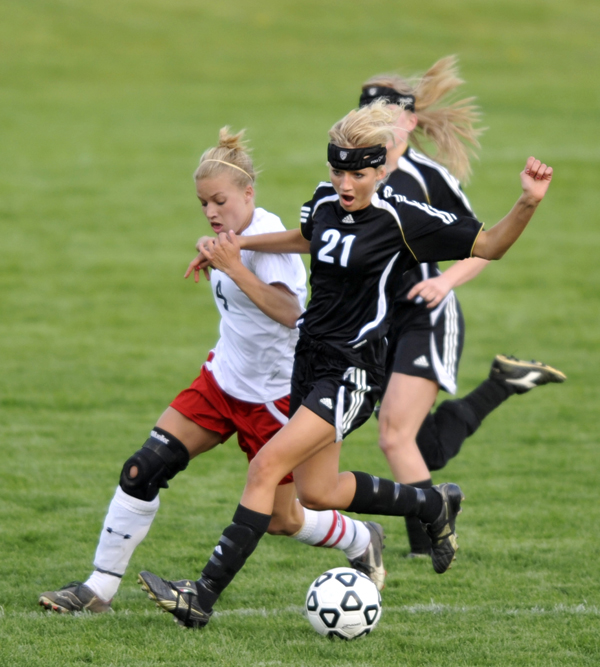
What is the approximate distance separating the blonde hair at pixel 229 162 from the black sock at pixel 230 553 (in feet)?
5.05

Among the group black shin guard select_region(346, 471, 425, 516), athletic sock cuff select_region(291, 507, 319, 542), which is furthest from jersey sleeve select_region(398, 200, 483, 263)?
athletic sock cuff select_region(291, 507, 319, 542)

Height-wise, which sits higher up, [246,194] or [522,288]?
[246,194]

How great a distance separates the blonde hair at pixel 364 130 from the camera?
4371 mm

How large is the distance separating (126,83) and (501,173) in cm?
1349

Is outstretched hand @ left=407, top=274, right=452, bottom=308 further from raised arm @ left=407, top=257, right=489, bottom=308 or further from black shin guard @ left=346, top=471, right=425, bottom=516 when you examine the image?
black shin guard @ left=346, top=471, right=425, bottom=516

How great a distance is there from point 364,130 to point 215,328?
8.47 meters

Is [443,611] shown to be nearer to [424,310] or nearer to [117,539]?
[117,539]

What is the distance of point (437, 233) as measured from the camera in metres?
4.43

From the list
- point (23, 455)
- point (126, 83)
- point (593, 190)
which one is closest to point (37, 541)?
Result: point (23, 455)

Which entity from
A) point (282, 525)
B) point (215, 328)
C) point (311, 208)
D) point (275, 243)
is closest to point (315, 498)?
point (282, 525)

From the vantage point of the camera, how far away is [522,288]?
49.4 feet

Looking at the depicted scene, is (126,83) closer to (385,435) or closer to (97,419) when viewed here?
(97,419)

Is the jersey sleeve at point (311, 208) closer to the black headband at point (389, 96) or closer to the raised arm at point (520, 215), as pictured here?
the raised arm at point (520, 215)

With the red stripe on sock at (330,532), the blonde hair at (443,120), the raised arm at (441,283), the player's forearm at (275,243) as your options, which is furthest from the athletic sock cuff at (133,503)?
the blonde hair at (443,120)
